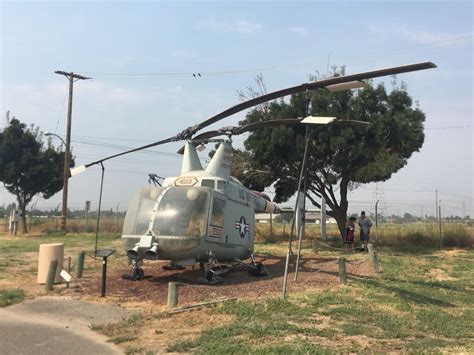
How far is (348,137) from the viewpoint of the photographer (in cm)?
2195

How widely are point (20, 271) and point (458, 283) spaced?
13.1 metres

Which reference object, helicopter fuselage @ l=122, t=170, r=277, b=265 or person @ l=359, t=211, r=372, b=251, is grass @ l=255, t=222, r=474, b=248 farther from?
helicopter fuselage @ l=122, t=170, r=277, b=265

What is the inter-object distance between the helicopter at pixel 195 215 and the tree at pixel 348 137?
8.16 meters

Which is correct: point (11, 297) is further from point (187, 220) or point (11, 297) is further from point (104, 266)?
point (187, 220)

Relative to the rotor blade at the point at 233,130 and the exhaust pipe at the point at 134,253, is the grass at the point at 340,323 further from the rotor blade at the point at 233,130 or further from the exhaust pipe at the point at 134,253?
the rotor blade at the point at 233,130

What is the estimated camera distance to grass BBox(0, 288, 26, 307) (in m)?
10.4

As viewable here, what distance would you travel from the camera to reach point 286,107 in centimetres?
2378

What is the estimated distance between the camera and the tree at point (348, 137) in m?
22.3

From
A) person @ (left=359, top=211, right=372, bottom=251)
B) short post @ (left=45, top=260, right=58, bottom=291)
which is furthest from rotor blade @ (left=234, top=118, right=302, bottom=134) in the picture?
person @ (left=359, top=211, right=372, bottom=251)

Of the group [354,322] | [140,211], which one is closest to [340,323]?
[354,322]

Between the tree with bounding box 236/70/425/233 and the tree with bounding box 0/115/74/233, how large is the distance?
1961cm

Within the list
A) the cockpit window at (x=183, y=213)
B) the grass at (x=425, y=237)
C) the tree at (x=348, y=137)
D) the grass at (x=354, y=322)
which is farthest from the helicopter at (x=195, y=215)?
the grass at (x=425, y=237)

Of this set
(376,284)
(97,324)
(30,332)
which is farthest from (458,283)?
(30,332)

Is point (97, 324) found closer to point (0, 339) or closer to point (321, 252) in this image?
point (0, 339)
